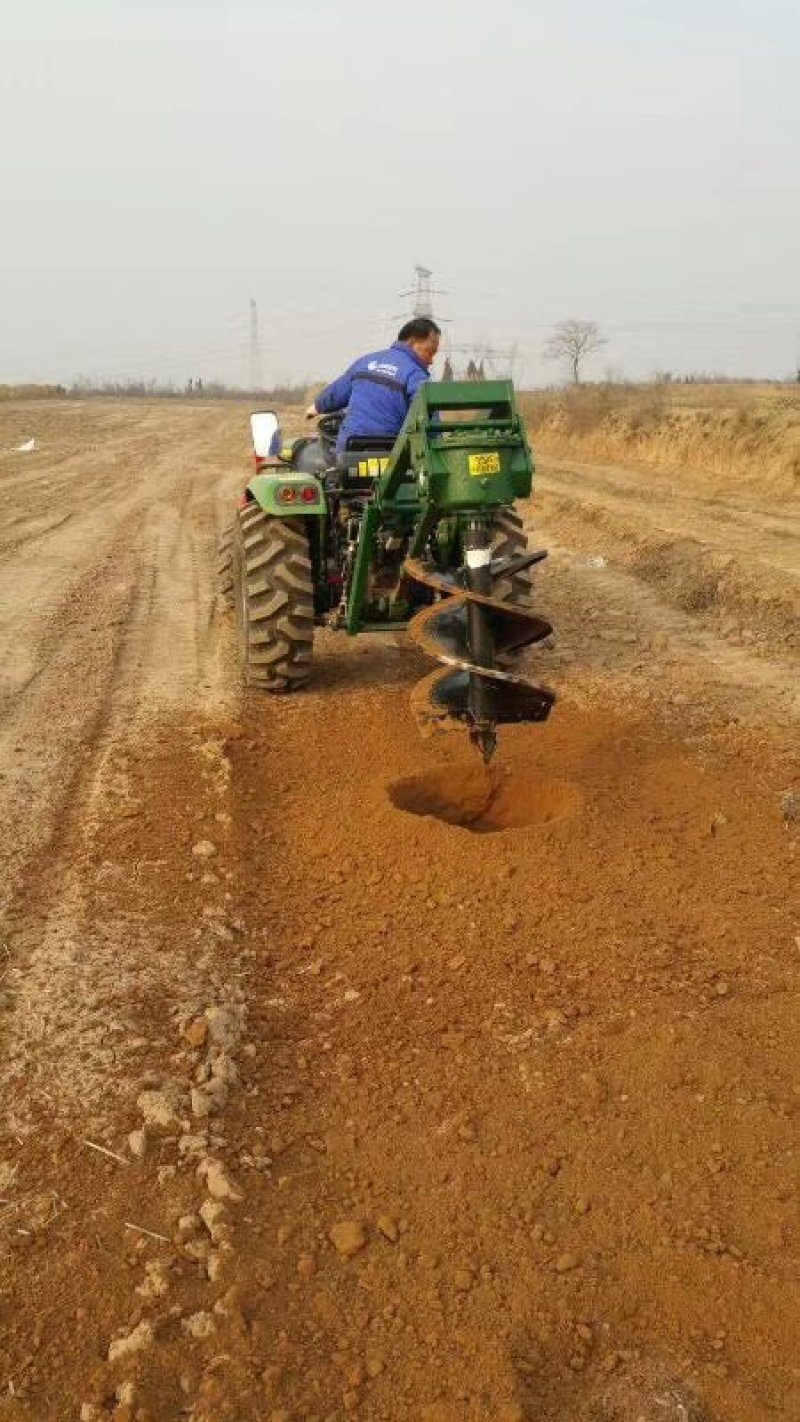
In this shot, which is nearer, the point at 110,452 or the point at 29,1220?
the point at 29,1220

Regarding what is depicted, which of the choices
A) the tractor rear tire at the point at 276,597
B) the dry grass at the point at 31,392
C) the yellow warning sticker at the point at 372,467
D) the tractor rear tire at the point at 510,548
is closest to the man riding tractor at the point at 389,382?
the yellow warning sticker at the point at 372,467

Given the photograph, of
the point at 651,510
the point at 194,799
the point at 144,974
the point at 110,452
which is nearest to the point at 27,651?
the point at 194,799

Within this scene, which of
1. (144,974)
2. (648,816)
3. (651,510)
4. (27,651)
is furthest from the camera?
(651,510)

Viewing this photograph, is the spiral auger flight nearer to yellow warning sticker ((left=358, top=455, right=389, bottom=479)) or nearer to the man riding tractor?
yellow warning sticker ((left=358, top=455, right=389, bottom=479))

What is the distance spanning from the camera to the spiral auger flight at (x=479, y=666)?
427 centimetres

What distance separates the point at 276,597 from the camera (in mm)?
5898

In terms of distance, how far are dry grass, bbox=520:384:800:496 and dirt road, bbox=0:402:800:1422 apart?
10.9 meters

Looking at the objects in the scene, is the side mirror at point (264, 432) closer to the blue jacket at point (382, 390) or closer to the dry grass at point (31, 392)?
the blue jacket at point (382, 390)

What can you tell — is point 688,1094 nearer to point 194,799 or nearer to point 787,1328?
point 787,1328

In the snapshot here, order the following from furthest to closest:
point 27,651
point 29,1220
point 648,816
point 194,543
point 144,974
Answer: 1. point 194,543
2. point 27,651
3. point 648,816
4. point 144,974
5. point 29,1220

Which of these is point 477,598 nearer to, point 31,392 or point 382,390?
point 382,390

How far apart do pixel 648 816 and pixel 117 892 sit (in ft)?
7.03

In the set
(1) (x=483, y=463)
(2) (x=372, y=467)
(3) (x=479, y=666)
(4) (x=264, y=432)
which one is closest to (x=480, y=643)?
(3) (x=479, y=666)

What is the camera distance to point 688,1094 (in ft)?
9.27
